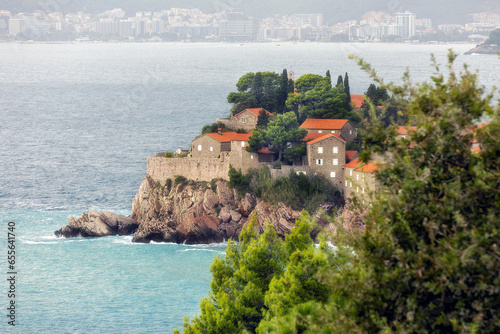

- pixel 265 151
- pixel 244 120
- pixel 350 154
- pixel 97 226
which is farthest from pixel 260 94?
pixel 97 226

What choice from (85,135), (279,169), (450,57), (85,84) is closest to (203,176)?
(279,169)

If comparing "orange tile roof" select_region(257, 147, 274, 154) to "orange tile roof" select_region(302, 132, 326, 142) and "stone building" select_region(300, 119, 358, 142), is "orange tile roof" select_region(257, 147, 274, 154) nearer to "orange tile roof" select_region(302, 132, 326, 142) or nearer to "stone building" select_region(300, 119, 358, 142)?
"orange tile roof" select_region(302, 132, 326, 142)

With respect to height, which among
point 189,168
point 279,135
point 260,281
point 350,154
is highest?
point 279,135

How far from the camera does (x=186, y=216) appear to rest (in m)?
58.0

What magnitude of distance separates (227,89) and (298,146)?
96.1 metres

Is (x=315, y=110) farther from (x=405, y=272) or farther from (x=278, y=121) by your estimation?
(x=405, y=272)

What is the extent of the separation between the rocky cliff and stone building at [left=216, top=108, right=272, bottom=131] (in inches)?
239

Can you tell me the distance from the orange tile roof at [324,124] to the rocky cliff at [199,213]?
7.26 m

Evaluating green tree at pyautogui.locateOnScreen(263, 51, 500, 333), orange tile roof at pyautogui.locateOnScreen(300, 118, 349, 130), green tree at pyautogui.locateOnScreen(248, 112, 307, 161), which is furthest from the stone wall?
green tree at pyautogui.locateOnScreen(263, 51, 500, 333)

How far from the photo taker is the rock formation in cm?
6066

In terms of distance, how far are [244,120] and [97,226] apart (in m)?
13.1

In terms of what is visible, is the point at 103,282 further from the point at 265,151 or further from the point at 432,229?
the point at 432,229

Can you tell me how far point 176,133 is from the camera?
10650 cm

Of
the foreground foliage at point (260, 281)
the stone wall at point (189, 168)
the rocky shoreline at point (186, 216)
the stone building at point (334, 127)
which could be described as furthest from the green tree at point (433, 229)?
the stone building at point (334, 127)
